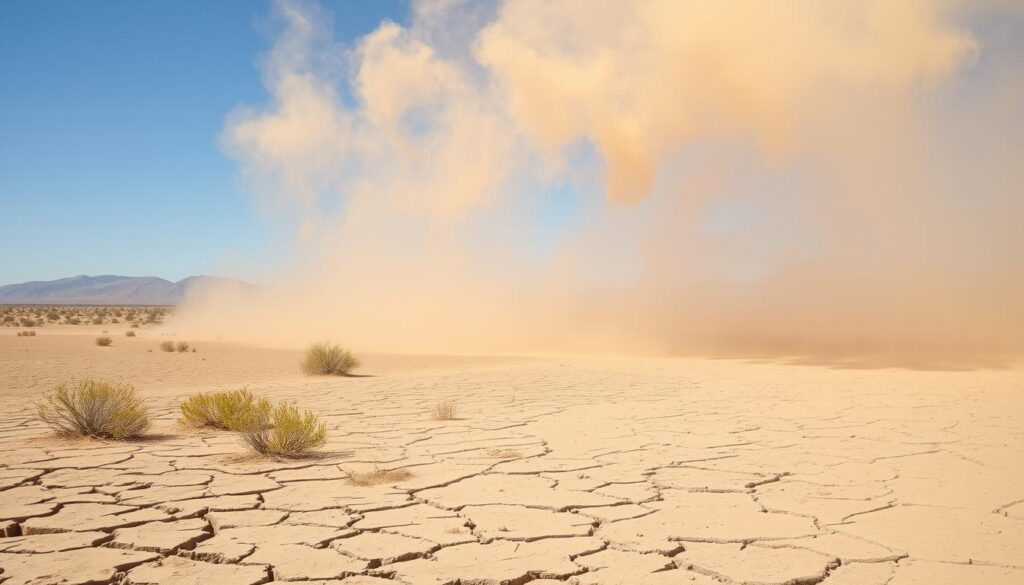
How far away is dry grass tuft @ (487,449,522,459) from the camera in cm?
631

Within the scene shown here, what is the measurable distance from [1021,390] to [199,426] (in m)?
12.2

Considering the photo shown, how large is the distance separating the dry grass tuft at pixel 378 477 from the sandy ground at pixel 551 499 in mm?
93

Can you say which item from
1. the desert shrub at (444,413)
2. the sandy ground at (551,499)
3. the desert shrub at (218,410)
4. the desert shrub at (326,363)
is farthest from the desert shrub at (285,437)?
the desert shrub at (326,363)

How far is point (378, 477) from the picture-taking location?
545cm

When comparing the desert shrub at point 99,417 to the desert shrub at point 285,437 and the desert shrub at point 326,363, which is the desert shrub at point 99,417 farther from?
the desert shrub at point 326,363

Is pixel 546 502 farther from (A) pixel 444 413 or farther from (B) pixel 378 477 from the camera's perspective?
(A) pixel 444 413

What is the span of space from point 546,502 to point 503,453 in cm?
164

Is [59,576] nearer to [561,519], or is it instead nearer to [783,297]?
[561,519]

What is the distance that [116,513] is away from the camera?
4504mm

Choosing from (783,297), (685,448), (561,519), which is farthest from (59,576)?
(783,297)

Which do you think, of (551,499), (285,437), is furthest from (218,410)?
(551,499)

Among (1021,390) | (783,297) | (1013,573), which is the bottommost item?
(1013,573)

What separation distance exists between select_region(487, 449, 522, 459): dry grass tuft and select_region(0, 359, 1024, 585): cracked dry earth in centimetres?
5

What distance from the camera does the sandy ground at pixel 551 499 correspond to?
3.61 meters
